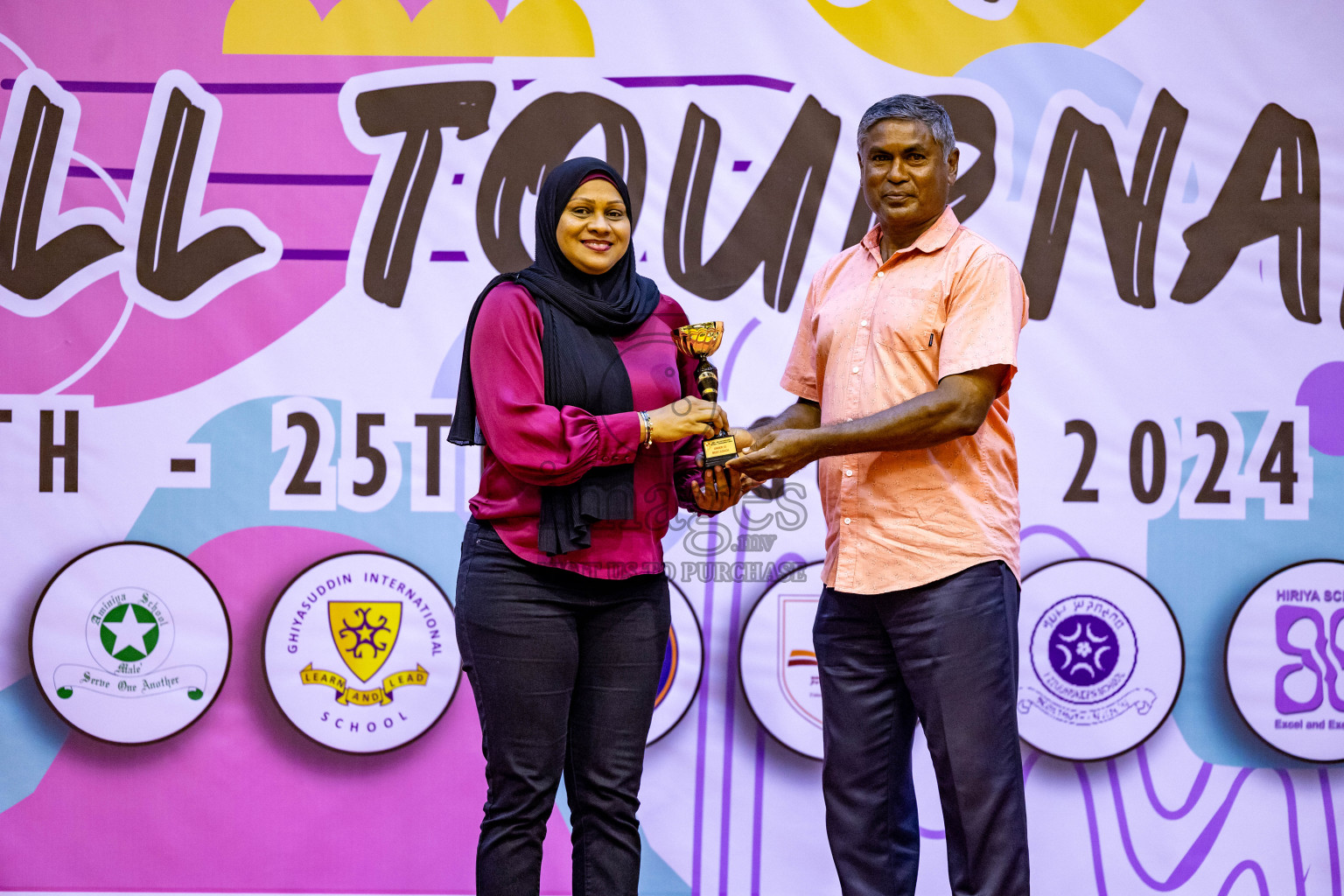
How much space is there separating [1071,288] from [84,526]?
291cm

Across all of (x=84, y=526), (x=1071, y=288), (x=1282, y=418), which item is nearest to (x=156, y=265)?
(x=84, y=526)

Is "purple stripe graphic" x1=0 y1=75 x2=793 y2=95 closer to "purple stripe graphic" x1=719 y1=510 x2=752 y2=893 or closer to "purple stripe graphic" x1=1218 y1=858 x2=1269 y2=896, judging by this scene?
"purple stripe graphic" x1=719 y1=510 x2=752 y2=893

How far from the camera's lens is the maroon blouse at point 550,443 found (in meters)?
1.86

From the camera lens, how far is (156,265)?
2928mm

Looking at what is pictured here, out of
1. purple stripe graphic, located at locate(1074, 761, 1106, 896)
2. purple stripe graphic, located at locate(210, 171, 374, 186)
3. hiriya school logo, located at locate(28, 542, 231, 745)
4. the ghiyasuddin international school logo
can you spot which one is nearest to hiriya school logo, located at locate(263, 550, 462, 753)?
the ghiyasuddin international school logo

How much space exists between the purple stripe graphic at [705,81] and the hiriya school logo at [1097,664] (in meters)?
1.58

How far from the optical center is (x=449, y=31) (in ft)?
9.53

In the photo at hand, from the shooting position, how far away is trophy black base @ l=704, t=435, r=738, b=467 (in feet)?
6.41

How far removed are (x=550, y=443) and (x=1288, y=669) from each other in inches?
90.8

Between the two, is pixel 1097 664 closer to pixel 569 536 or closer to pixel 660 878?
pixel 660 878

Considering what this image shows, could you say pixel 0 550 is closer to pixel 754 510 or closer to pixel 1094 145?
A: pixel 754 510

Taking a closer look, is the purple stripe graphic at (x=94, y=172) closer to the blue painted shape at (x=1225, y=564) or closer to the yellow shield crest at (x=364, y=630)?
the yellow shield crest at (x=364, y=630)

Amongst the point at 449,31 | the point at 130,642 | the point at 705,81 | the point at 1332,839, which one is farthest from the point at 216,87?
the point at 1332,839

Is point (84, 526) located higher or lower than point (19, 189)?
lower
